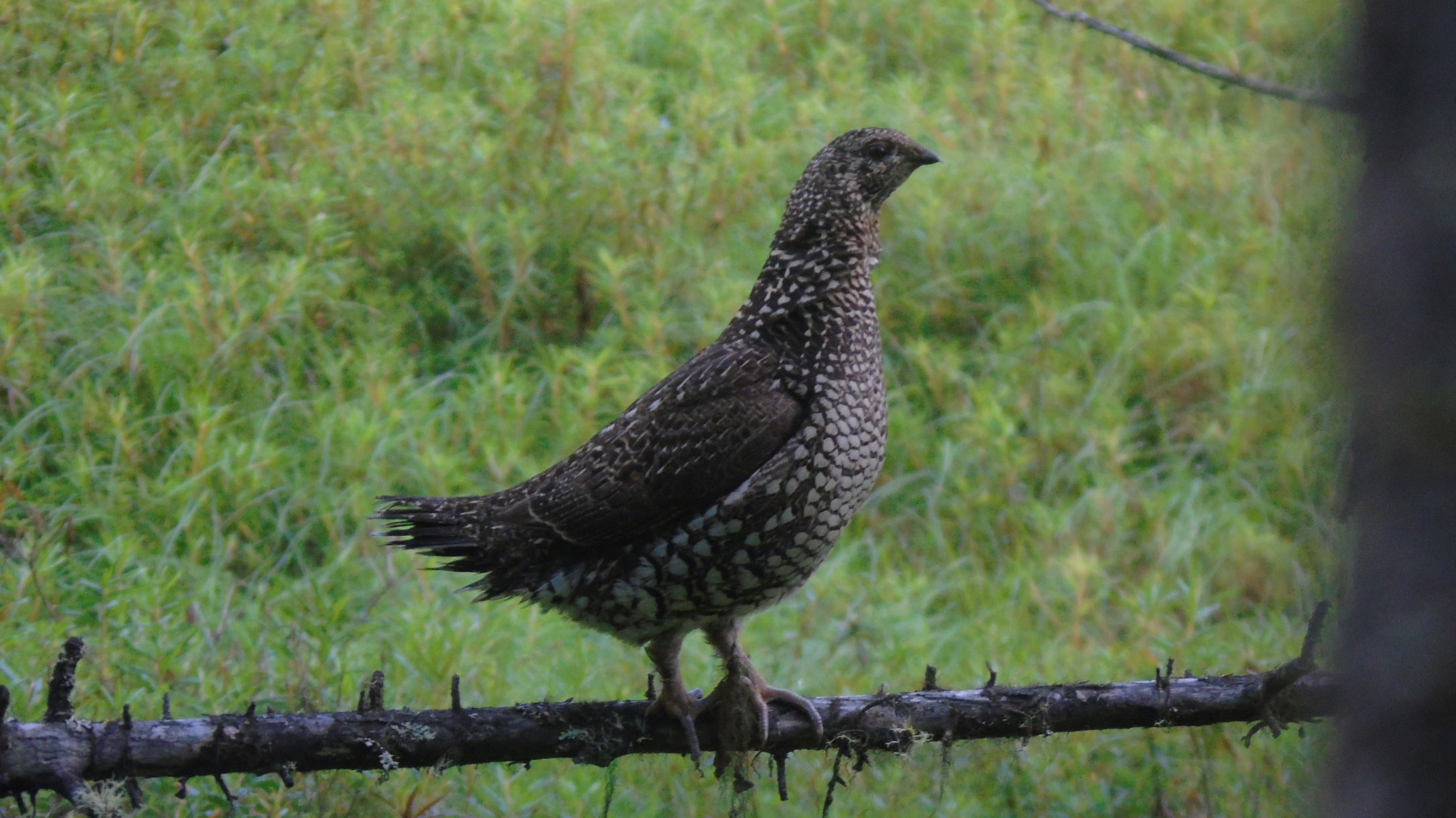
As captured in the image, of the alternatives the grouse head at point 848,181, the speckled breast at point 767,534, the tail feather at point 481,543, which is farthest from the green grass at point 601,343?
the grouse head at point 848,181

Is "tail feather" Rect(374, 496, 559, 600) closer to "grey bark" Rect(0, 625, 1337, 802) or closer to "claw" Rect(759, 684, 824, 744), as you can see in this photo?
"grey bark" Rect(0, 625, 1337, 802)

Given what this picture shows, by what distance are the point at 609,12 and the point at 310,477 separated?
12.8 feet

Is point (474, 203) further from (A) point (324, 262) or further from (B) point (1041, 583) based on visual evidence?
(B) point (1041, 583)

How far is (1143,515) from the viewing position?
20.5 feet

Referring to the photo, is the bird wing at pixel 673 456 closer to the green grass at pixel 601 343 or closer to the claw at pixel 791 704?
the claw at pixel 791 704

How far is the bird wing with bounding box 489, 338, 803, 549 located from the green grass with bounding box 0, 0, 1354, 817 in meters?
1.32

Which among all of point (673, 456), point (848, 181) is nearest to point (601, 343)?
point (848, 181)

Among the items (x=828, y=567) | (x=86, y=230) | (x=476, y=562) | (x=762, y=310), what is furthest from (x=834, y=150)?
(x=86, y=230)

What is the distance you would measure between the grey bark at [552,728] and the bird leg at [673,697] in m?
0.05

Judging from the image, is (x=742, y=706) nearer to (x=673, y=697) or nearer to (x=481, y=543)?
(x=673, y=697)

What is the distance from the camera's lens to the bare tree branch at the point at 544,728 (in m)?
2.96

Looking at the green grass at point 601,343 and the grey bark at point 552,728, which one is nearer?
the grey bark at point 552,728

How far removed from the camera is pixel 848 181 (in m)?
3.97

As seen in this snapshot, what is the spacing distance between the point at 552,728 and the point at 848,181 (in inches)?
70.1
